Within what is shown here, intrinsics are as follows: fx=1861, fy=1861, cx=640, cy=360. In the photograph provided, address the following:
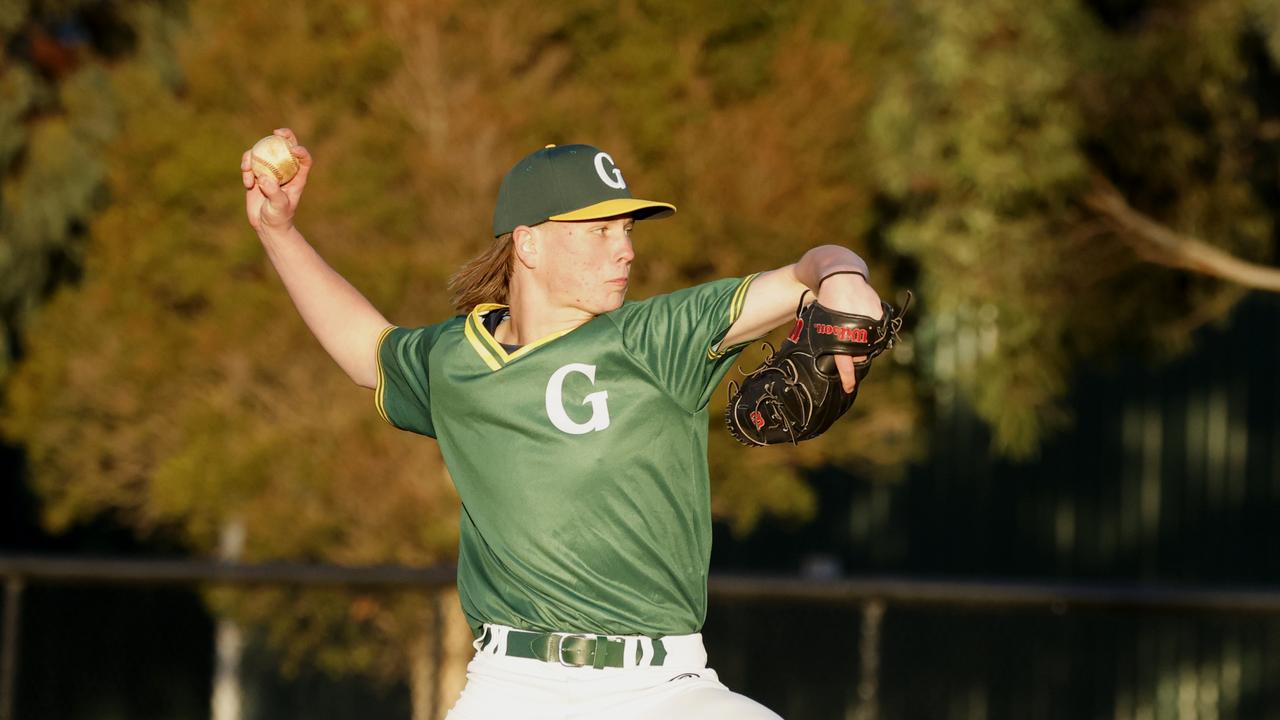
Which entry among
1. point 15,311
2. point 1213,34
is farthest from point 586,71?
point 15,311

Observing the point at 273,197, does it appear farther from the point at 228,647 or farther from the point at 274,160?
the point at 228,647

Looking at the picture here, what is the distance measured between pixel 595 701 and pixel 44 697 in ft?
22.0

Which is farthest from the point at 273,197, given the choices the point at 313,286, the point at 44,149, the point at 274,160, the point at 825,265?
the point at 44,149

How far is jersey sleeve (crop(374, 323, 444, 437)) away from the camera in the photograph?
461 centimetres

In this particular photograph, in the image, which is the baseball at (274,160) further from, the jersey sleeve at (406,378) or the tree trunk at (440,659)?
the tree trunk at (440,659)

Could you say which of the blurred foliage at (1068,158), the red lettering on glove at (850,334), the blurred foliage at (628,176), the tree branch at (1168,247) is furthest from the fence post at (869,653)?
the blurred foliage at (1068,158)

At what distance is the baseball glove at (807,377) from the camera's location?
146 inches

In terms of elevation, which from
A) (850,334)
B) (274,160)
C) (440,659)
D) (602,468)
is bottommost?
(440,659)

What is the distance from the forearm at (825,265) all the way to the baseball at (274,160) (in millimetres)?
1572

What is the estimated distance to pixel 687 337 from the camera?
413 centimetres

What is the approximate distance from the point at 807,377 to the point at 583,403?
629 millimetres

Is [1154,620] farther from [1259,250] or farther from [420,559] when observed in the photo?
[420,559]

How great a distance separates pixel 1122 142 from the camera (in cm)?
1206

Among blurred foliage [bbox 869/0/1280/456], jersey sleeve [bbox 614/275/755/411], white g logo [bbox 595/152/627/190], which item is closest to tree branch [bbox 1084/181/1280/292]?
blurred foliage [bbox 869/0/1280/456]
